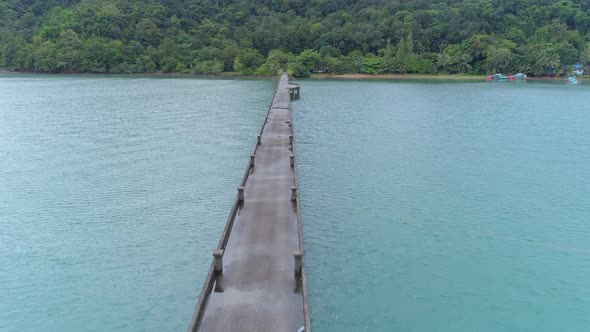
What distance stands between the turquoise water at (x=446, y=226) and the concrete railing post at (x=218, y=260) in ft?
10.6

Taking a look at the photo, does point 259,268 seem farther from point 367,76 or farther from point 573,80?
point 573,80

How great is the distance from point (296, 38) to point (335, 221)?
93342 millimetres

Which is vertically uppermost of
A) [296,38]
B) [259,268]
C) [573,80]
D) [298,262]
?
[296,38]

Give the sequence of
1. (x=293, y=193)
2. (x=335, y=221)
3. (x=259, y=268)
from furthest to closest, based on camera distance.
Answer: (x=335, y=221)
(x=293, y=193)
(x=259, y=268)

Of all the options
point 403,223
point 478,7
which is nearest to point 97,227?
point 403,223

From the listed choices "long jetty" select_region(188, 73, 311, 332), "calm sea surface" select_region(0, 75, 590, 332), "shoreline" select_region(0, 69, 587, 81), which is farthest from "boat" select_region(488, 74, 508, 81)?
"long jetty" select_region(188, 73, 311, 332)

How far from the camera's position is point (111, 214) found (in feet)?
66.6

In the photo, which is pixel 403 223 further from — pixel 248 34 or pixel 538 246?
pixel 248 34

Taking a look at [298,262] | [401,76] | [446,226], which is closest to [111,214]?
[298,262]

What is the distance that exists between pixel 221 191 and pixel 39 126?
25267 mm

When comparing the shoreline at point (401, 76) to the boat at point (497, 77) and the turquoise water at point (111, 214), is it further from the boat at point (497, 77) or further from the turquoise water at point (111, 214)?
the turquoise water at point (111, 214)

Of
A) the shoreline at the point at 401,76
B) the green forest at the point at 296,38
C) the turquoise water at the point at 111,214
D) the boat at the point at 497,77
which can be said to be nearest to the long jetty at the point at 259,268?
the turquoise water at the point at 111,214

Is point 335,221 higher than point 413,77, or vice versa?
point 413,77

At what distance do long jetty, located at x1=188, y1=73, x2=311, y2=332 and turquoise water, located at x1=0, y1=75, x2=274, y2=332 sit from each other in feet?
6.15
